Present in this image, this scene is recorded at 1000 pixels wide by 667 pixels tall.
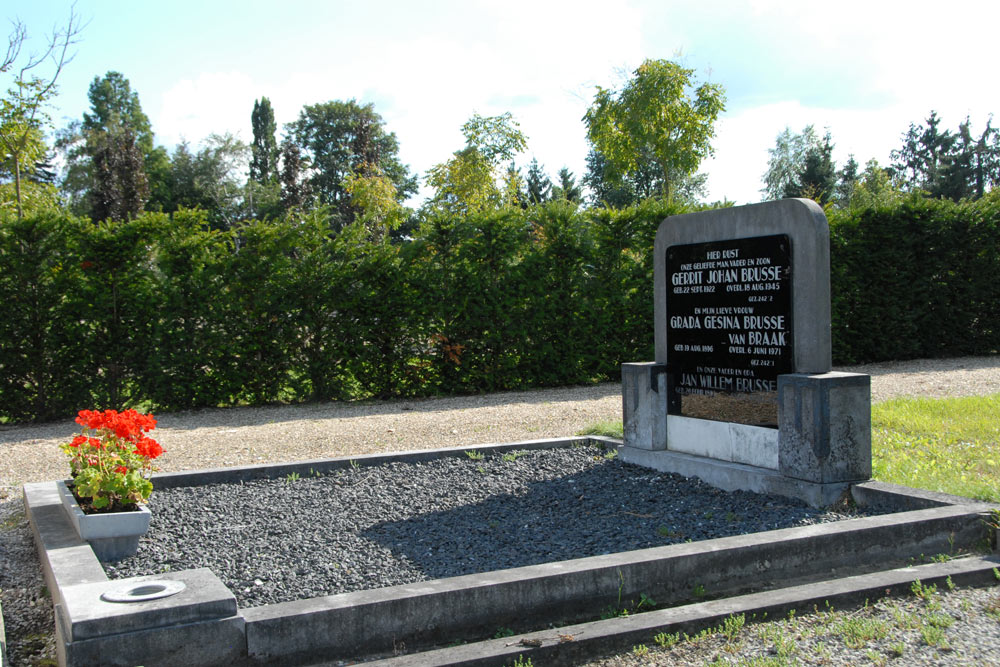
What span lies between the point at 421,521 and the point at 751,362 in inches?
99.6

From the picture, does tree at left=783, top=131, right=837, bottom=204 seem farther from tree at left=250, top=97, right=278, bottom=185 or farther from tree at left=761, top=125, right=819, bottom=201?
tree at left=250, top=97, right=278, bottom=185

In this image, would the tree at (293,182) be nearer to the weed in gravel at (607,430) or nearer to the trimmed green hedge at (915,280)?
the trimmed green hedge at (915,280)

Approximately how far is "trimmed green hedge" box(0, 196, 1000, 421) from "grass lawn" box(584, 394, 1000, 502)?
13.5 ft

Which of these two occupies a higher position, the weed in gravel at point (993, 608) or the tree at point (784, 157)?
the tree at point (784, 157)

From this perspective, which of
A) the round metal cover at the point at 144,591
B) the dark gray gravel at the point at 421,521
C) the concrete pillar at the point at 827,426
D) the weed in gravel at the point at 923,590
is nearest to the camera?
the round metal cover at the point at 144,591

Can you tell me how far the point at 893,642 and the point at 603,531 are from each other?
1767 millimetres

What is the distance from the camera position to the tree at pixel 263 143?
63219mm

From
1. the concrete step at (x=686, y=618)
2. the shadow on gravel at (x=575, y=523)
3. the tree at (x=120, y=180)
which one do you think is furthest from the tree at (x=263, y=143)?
the concrete step at (x=686, y=618)

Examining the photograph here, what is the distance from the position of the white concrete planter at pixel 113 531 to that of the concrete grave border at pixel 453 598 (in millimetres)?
93

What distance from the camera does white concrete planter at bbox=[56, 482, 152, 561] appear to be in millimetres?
4410

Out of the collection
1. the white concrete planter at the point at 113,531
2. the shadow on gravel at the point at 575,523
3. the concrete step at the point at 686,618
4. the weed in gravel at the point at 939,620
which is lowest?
the weed in gravel at the point at 939,620

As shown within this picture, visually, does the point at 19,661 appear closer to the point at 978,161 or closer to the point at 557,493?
the point at 557,493

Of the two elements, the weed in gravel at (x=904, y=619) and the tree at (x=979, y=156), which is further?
the tree at (x=979, y=156)

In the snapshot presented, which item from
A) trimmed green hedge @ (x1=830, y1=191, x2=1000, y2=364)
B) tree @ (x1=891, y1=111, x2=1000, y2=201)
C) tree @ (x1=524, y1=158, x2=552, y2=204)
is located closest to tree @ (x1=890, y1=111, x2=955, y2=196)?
tree @ (x1=891, y1=111, x2=1000, y2=201)
